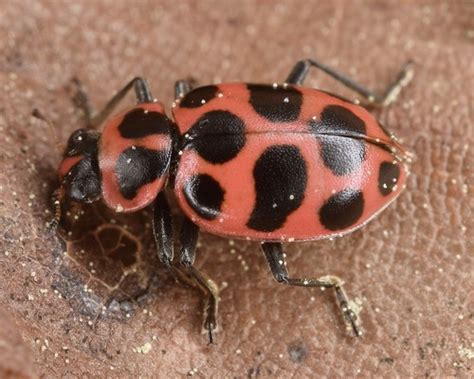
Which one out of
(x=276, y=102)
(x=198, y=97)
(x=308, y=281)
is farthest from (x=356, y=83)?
(x=308, y=281)

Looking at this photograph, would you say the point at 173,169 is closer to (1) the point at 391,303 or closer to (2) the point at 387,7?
(1) the point at 391,303

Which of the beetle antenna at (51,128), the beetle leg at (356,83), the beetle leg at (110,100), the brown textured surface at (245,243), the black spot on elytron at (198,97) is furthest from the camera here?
the beetle leg at (356,83)

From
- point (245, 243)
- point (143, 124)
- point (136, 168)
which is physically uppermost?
point (143, 124)

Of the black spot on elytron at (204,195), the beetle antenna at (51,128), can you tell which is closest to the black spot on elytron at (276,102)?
the black spot on elytron at (204,195)

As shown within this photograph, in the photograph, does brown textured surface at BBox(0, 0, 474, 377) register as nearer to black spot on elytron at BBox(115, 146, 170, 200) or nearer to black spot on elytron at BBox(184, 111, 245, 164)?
black spot on elytron at BBox(115, 146, 170, 200)

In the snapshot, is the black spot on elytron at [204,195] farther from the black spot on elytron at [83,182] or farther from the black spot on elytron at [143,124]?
the black spot on elytron at [83,182]

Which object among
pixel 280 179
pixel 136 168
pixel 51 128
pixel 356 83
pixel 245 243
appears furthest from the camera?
pixel 356 83

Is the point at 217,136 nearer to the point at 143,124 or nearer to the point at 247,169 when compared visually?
the point at 247,169
